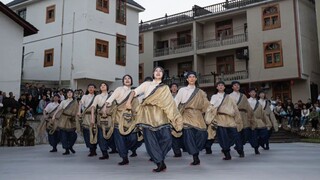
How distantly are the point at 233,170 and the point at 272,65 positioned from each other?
1971cm

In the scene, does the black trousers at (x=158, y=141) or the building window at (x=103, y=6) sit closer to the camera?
the black trousers at (x=158, y=141)

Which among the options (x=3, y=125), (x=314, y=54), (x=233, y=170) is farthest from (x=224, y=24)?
(x=233, y=170)

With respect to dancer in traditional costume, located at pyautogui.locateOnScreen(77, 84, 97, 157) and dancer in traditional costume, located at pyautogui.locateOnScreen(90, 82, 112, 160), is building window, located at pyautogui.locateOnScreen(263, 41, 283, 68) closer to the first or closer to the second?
dancer in traditional costume, located at pyautogui.locateOnScreen(77, 84, 97, 157)

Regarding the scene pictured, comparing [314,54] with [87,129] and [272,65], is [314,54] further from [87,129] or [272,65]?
[87,129]

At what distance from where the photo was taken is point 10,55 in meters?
18.3

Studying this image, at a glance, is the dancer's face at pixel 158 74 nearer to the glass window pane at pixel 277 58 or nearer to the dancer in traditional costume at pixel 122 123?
the dancer in traditional costume at pixel 122 123

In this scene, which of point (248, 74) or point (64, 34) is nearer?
point (64, 34)

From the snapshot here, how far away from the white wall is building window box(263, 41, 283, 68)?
1559 cm

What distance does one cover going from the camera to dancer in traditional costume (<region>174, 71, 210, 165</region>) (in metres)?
7.14

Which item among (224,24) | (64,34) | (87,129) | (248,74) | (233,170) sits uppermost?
(224,24)

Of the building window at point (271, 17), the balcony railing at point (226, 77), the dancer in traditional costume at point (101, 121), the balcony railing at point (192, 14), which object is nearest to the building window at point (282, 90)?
the balcony railing at point (226, 77)

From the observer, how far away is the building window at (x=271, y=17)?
980 inches

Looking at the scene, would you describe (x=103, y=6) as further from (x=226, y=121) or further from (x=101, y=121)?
(x=226, y=121)

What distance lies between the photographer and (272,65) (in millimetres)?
24953
